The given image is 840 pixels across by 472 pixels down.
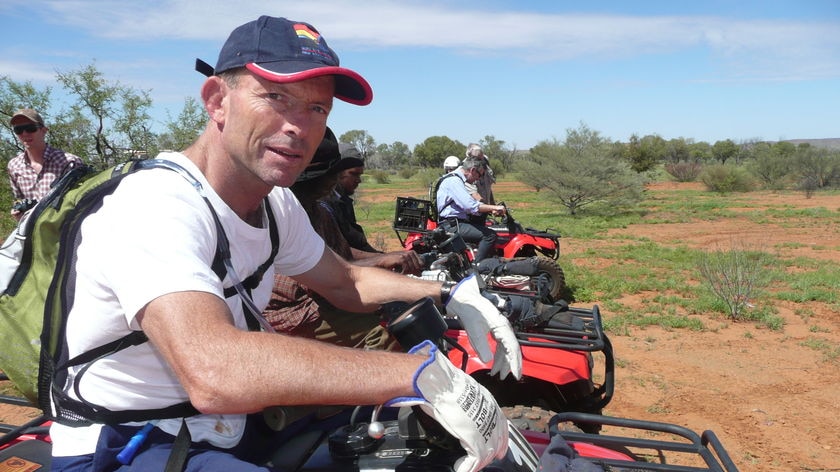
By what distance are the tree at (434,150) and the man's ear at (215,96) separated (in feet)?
192

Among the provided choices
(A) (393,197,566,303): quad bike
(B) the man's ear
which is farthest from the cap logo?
(A) (393,197,566,303): quad bike

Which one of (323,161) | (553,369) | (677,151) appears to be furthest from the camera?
(677,151)

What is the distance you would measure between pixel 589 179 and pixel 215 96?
18.7 m

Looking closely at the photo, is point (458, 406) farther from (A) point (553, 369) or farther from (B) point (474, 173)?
(B) point (474, 173)

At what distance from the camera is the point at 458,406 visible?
1.37 metres

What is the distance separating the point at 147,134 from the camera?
35.4 feet

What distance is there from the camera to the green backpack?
1457 mm

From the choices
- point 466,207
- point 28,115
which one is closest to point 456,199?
point 466,207

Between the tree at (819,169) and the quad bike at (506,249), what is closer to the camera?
the quad bike at (506,249)

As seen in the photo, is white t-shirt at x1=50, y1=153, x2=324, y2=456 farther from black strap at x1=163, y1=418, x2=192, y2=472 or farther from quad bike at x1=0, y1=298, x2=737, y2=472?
quad bike at x1=0, y1=298, x2=737, y2=472

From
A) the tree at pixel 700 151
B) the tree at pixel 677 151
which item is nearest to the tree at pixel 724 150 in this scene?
the tree at pixel 700 151

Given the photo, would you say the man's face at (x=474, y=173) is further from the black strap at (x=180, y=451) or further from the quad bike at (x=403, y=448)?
Answer: the black strap at (x=180, y=451)

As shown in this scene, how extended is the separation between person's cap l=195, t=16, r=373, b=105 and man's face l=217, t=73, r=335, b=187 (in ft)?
0.15

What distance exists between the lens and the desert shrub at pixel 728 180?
27953 millimetres
